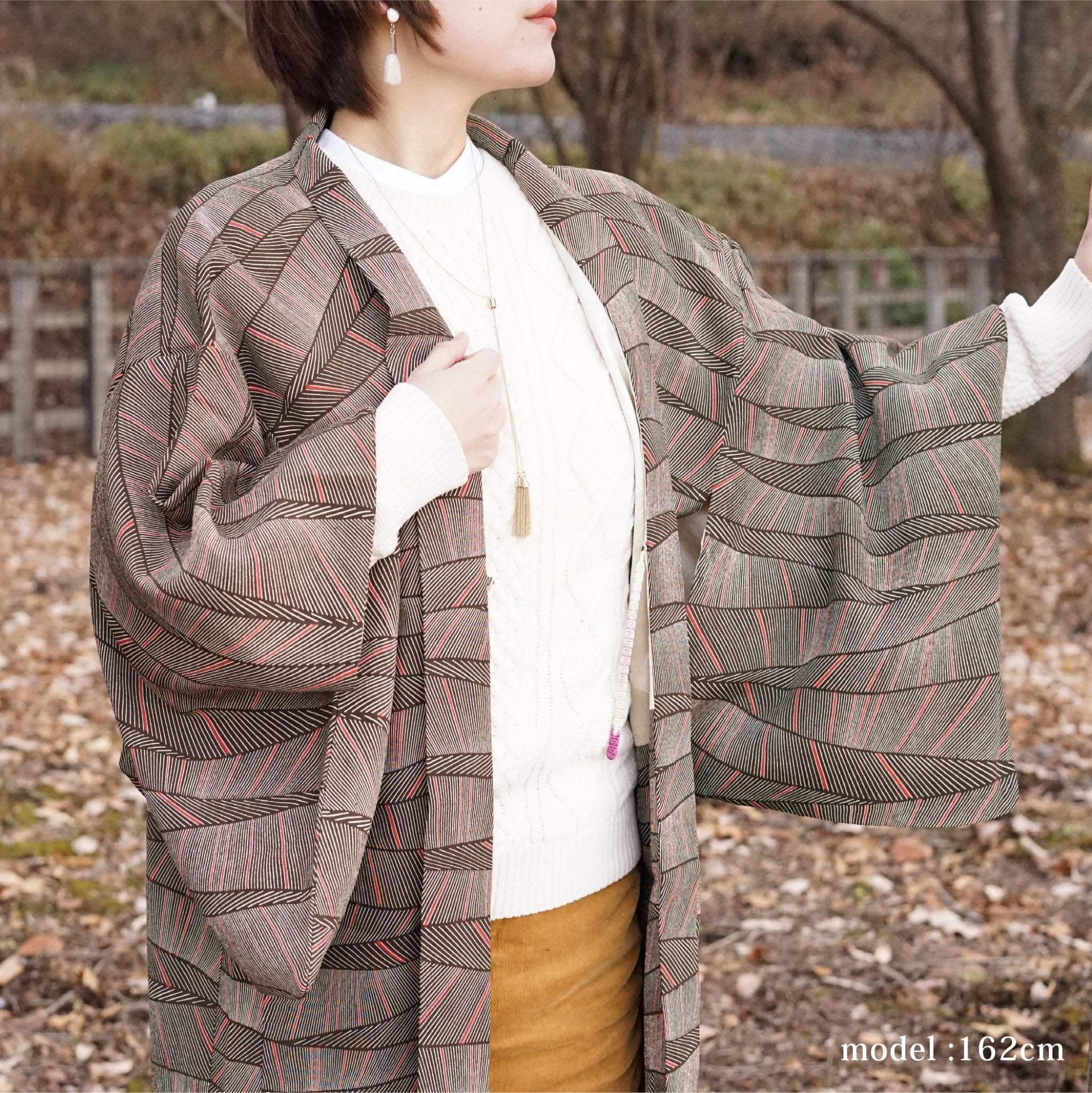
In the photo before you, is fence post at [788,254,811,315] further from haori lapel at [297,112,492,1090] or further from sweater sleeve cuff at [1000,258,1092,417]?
haori lapel at [297,112,492,1090]

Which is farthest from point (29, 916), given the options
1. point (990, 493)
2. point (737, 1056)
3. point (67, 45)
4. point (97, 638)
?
point (67, 45)

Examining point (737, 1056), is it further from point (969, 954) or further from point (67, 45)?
point (67, 45)

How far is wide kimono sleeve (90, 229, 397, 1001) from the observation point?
1415 millimetres

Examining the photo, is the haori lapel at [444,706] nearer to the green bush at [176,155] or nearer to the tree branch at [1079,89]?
the green bush at [176,155]

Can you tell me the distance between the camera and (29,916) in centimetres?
350

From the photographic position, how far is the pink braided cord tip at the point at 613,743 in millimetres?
1689

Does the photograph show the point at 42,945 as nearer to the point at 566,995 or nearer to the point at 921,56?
the point at 566,995

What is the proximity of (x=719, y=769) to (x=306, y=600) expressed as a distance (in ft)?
2.56

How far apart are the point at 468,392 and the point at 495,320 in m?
0.19

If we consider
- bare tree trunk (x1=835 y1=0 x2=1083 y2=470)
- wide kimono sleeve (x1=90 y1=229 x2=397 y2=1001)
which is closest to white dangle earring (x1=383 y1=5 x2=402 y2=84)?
wide kimono sleeve (x1=90 y1=229 x2=397 y2=1001)

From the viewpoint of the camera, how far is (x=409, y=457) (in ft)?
4.78

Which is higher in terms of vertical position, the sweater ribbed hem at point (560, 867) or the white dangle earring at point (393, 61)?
the white dangle earring at point (393, 61)

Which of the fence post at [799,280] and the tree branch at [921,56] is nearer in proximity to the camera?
the tree branch at [921,56]

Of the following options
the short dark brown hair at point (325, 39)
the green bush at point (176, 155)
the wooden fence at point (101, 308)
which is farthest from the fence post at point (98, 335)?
the short dark brown hair at point (325, 39)
